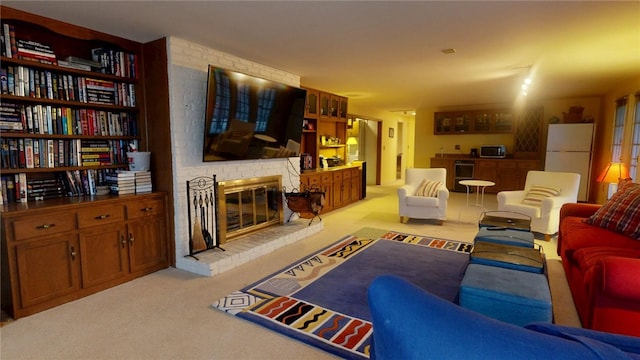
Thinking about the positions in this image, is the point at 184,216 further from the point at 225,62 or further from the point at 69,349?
the point at 225,62

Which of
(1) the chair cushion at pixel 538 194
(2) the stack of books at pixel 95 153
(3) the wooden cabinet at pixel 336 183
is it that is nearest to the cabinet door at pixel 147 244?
(2) the stack of books at pixel 95 153

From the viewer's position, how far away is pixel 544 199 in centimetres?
427

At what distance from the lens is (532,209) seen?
14.1 ft

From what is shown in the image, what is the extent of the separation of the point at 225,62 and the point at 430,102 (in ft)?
18.2

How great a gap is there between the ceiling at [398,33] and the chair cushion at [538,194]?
1653 millimetres

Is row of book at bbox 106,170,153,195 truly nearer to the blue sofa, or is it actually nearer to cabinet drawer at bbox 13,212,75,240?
cabinet drawer at bbox 13,212,75,240

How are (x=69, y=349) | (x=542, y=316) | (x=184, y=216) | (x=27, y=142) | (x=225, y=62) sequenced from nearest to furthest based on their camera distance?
(x=542, y=316)
(x=69, y=349)
(x=27, y=142)
(x=184, y=216)
(x=225, y=62)

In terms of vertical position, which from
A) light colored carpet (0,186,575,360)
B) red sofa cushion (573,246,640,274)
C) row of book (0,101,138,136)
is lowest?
light colored carpet (0,186,575,360)

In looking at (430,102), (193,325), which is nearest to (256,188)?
(193,325)

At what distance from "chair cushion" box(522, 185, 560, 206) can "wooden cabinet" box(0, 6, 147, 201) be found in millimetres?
5026

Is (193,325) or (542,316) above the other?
(542,316)

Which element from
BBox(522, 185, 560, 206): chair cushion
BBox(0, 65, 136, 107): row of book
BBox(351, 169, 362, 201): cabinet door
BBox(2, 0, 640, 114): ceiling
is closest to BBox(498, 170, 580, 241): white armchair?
BBox(522, 185, 560, 206): chair cushion

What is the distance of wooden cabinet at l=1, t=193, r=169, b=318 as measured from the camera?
237 centimetres

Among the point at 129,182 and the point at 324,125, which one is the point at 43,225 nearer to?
the point at 129,182
